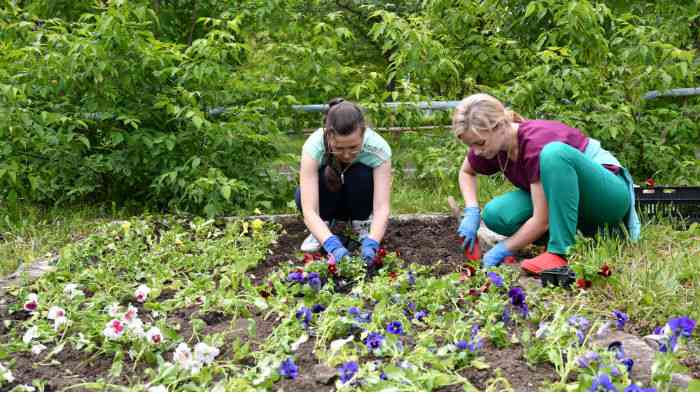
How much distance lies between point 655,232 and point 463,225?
931mm

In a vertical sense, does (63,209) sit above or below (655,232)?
below

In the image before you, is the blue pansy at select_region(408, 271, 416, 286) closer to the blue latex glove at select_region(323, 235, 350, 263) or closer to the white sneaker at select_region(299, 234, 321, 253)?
the blue latex glove at select_region(323, 235, 350, 263)

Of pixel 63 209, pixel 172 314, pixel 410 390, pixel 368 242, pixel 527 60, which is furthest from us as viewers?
pixel 527 60

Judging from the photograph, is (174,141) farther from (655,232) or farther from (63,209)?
(655,232)

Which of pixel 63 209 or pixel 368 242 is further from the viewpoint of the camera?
pixel 63 209

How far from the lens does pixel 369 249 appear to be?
299 cm

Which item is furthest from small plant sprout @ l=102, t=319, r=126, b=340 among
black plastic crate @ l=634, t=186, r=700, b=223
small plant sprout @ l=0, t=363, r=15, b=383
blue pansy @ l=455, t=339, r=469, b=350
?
black plastic crate @ l=634, t=186, r=700, b=223

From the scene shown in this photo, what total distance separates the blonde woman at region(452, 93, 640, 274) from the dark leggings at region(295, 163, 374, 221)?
54 centimetres

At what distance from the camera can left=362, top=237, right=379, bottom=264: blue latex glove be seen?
116 inches

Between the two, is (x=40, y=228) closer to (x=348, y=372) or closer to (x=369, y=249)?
(x=369, y=249)

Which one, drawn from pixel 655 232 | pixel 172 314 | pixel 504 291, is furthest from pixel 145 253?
pixel 655 232

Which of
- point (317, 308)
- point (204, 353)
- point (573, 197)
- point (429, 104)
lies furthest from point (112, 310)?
point (429, 104)

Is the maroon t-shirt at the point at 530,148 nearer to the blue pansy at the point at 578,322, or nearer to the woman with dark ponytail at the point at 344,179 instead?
the woman with dark ponytail at the point at 344,179

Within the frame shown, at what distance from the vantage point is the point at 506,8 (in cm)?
500
